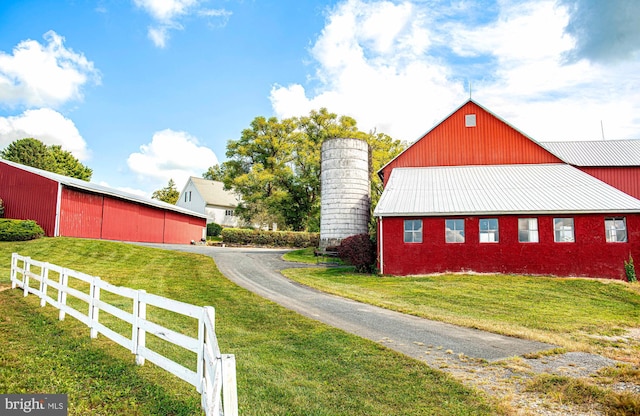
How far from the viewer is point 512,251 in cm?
2052

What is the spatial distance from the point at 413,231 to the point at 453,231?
5.93 feet

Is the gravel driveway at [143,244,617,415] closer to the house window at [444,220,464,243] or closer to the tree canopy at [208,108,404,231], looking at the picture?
the house window at [444,220,464,243]

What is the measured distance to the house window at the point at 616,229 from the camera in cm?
1983

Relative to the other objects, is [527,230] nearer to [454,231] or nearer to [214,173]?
[454,231]

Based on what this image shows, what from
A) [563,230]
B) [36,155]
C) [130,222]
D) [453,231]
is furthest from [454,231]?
[36,155]

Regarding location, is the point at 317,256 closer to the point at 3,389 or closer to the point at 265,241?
the point at 265,241

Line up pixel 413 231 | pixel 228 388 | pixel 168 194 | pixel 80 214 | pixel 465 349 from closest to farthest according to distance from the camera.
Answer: pixel 228 388 < pixel 465 349 < pixel 413 231 < pixel 80 214 < pixel 168 194

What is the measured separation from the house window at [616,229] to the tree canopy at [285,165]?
88.1ft

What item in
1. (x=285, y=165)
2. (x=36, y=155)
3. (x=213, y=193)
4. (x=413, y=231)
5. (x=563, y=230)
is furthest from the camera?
(x=213, y=193)

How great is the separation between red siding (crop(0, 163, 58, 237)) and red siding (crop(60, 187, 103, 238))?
1.92ft

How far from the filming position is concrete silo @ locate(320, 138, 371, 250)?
28.1 m

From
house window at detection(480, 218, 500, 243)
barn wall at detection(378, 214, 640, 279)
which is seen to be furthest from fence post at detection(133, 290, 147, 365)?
house window at detection(480, 218, 500, 243)

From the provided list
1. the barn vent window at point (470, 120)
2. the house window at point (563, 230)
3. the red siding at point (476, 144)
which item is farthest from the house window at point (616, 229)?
the barn vent window at point (470, 120)

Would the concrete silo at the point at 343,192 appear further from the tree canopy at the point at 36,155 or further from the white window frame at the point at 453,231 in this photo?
the tree canopy at the point at 36,155
